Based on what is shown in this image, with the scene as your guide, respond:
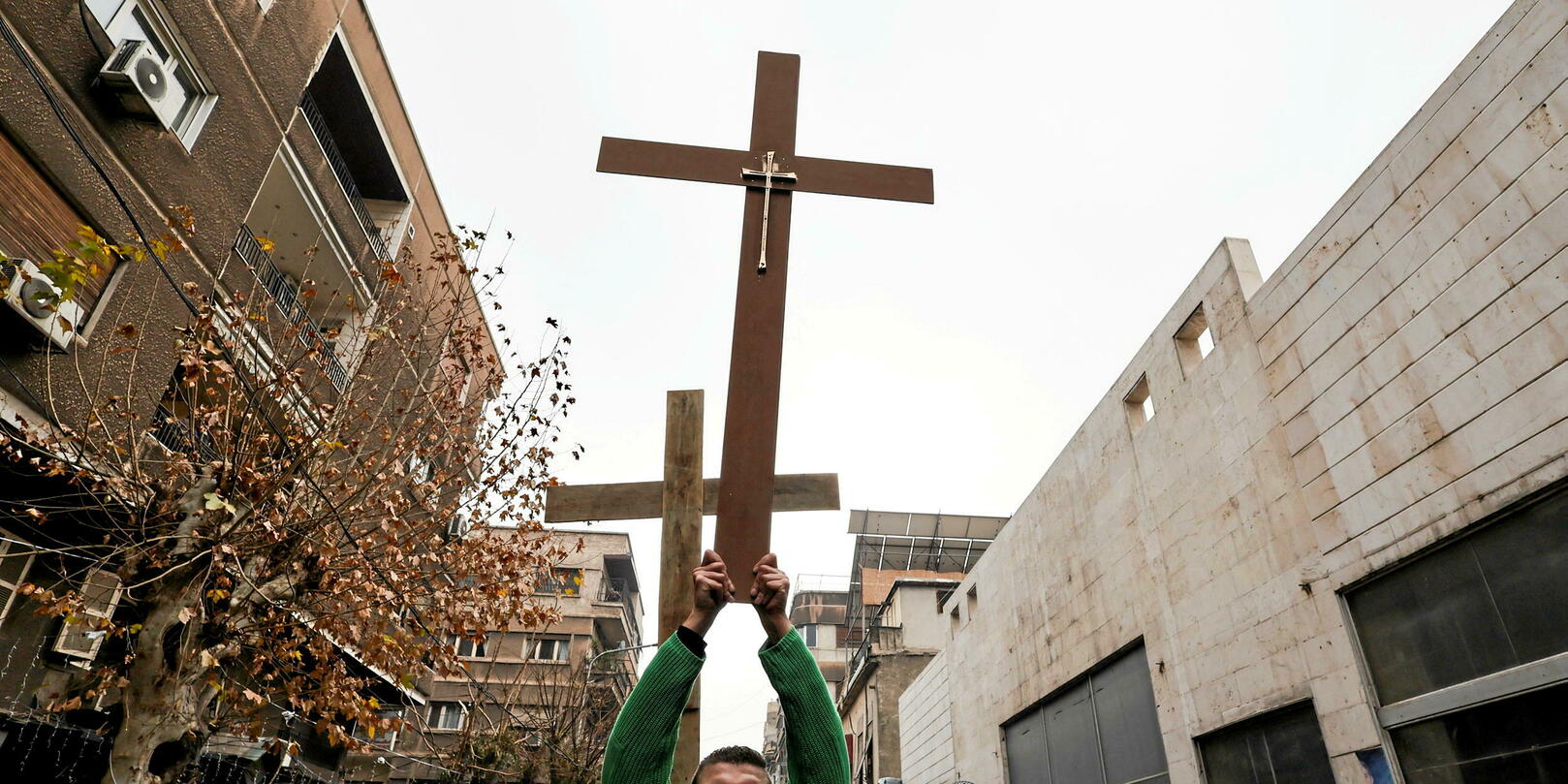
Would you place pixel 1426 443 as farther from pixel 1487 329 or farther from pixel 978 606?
pixel 978 606

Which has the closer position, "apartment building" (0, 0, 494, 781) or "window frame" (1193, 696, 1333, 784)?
"apartment building" (0, 0, 494, 781)

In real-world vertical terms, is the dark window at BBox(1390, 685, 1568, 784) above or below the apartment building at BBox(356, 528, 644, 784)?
below

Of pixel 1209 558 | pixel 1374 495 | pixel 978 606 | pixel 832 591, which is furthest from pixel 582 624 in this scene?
pixel 1374 495

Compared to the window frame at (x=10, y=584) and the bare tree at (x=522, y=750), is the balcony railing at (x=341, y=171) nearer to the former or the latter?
the window frame at (x=10, y=584)

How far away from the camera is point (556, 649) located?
4003 centimetres

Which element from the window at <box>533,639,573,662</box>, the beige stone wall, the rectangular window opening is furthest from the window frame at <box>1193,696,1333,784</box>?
the window at <box>533,639,573,662</box>

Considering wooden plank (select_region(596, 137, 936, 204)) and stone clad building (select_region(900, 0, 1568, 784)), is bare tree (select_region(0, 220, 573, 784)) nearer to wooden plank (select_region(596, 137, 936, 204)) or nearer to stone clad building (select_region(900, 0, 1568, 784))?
wooden plank (select_region(596, 137, 936, 204))

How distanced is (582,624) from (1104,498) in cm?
3339

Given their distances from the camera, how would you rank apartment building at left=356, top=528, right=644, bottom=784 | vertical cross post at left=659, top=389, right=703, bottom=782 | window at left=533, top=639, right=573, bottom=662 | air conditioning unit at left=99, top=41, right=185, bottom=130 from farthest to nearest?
window at left=533, top=639, right=573, bottom=662 → apartment building at left=356, top=528, right=644, bottom=784 → air conditioning unit at left=99, top=41, right=185, bottom=130 → vertical cross post at left=659, top=389, right=703, bottom=782

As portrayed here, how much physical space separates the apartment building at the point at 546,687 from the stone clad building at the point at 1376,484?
25.2ft

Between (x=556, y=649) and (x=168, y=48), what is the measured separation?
35.2 metres

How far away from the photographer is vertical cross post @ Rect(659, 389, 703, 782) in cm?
339

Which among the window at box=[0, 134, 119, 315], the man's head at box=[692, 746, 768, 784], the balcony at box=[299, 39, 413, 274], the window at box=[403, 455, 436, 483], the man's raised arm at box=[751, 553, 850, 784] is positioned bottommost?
the man's head at box=[692, 746, 768, 784]

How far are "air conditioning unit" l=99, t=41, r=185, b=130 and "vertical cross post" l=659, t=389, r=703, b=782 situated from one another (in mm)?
9237
